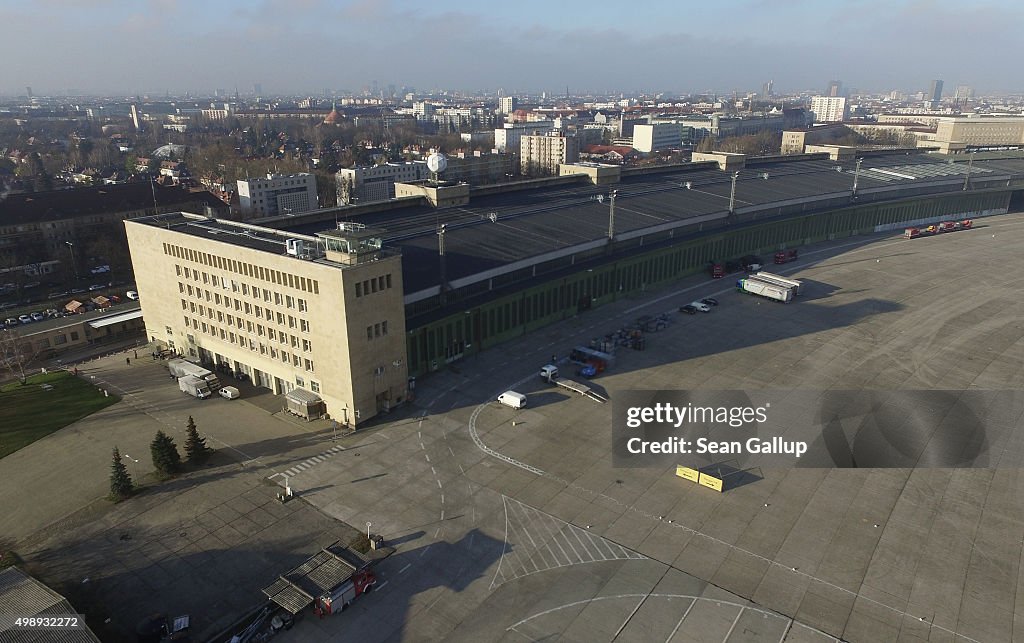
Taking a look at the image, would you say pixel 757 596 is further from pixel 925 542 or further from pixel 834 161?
pixel 834 161

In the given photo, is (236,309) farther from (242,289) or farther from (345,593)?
(345,593)

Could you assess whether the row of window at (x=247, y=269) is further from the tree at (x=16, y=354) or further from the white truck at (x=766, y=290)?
the white truck at (x=766, y=290)

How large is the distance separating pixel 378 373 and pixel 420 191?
42519 millimetres

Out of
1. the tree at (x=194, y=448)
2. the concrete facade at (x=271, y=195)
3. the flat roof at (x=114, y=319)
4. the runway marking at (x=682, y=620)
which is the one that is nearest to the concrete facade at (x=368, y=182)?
the concrete facade at (x=271, y=195)

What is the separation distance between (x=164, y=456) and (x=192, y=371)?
17.2 meters

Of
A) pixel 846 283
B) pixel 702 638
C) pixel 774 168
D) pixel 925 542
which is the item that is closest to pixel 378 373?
pixel 702 638

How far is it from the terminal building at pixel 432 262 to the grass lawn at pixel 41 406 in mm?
10037

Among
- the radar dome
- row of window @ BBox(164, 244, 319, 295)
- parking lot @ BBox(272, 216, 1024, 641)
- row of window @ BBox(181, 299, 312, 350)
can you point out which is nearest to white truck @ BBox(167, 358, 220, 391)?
row of window @ BBox(181, 299, 312, 350)

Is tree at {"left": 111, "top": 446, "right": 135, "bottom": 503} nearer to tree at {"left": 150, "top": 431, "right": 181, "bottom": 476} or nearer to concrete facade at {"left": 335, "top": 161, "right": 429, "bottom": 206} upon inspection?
tree at {"left": 150, "top": 431, "right": 181, "bottom": 476}

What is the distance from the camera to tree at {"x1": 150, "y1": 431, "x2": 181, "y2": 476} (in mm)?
43875

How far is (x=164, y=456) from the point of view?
1730 inches

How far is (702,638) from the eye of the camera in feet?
101

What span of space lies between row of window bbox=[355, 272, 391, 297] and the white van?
13764 mm

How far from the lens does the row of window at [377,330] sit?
50906 millimetres
